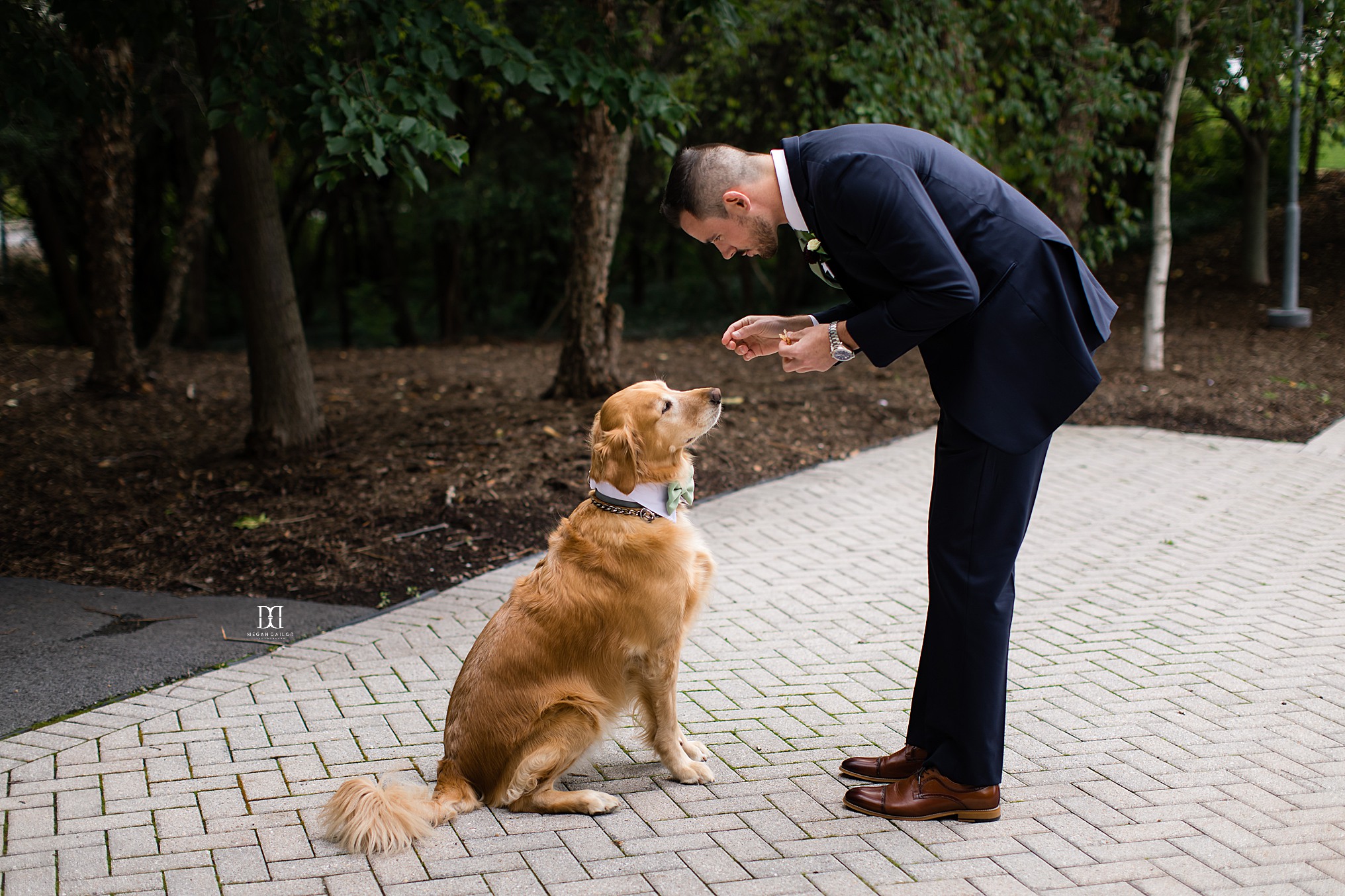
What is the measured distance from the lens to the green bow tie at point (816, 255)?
299 centimetres

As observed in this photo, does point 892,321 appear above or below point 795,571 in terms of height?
above

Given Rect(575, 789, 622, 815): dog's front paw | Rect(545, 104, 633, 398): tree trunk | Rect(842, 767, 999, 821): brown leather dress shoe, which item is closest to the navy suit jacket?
Rect(842, 767, 999, 821): brown leather dress shoe

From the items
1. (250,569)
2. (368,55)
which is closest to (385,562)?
(250,569)

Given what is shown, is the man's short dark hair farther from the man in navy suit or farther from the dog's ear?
the dog's ear

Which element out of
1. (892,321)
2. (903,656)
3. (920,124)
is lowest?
(903,656)

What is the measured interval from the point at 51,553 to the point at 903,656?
525cm

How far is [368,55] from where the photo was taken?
6.59 metres

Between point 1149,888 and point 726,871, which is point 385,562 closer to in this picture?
point 726,871

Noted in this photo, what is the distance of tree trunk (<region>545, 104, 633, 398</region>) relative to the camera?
907 centimetres

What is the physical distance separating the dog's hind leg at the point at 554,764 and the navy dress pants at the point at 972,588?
113 cm

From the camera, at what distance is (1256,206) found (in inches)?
651

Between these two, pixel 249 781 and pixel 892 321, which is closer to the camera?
pixel 892 321

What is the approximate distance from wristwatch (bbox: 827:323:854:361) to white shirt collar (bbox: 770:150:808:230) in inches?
12.8

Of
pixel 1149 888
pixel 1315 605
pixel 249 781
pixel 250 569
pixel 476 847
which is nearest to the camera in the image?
pixel 1149 888
